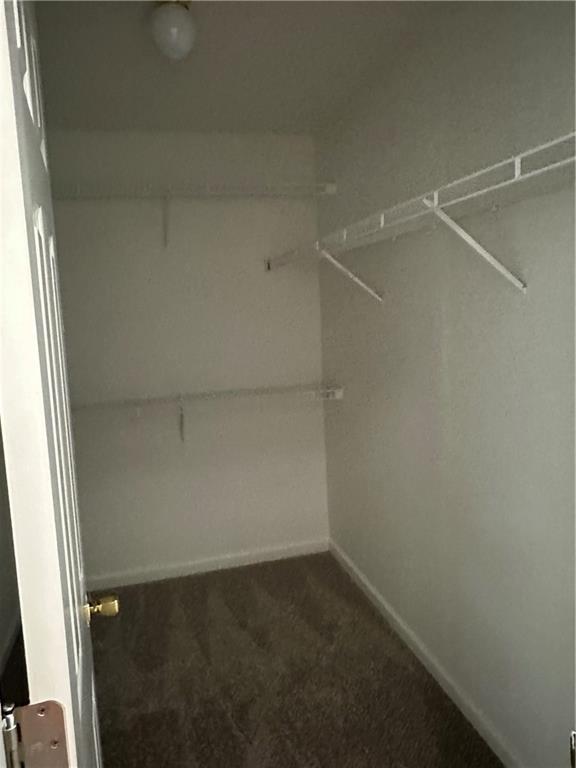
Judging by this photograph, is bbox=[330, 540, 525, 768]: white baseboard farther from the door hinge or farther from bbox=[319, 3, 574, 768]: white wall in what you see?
the door hinge

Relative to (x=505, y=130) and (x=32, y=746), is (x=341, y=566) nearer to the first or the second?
(x=505, y=130)

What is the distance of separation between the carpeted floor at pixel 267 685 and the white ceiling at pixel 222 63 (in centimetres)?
215

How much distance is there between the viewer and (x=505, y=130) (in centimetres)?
175

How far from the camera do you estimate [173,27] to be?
5.94 ft

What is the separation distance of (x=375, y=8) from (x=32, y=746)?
6.67ft

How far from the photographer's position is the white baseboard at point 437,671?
198 centimetres

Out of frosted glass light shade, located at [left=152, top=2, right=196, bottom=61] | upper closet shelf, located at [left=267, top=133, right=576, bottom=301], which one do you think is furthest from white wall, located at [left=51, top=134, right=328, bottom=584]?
frosted glass light shade, located at [left=152, top=2, right=196, bottom=61]

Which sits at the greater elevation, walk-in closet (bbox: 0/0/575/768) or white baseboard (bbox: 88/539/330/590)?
walk-in closet (bbox: 0/0/575/768)

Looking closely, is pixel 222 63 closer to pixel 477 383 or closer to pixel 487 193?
pixel 487 193

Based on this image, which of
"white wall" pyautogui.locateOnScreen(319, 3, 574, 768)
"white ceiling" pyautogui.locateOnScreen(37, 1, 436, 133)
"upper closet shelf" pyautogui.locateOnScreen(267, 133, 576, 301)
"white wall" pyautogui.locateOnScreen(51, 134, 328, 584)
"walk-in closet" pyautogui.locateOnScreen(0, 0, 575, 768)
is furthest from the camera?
"white wall" pyautogui.locateOnScreen(51, 134, 328, 584)

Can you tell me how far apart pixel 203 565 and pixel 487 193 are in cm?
230

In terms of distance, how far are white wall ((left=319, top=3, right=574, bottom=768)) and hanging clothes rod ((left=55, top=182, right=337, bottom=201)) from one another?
328 millimetres

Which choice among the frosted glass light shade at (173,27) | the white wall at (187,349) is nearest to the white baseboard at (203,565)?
the white wall at (187,349)

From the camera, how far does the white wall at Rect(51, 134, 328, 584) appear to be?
299cm
